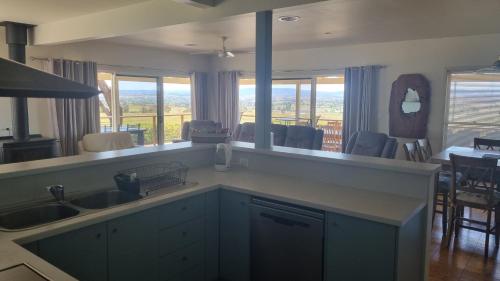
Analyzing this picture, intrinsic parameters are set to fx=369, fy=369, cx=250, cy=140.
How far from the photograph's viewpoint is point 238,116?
8.15 m

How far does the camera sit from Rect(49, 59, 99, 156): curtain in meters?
5.77

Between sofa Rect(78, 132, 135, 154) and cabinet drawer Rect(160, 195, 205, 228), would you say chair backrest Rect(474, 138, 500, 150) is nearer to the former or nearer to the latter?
cabinet drawer Rect(160, 195, 205, 228)

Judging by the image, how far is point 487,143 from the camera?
4754 millimetres

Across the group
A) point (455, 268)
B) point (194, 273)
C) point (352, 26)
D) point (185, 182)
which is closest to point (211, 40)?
point (352, 26)

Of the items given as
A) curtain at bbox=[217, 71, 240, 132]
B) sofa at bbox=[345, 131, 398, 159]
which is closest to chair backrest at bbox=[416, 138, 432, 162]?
sofa at bbox=[345, 131, 398, 159]

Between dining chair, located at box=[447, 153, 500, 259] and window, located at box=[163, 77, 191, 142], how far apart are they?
5.57 m

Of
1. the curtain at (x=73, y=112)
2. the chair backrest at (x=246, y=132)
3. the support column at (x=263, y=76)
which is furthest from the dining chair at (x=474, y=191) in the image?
the curtain at (x=73, y=112)

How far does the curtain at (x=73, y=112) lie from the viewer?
5.77m

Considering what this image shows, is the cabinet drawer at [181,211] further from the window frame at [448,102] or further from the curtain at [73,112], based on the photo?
the window frame at [448,102]

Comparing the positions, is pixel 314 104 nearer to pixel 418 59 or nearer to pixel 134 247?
pixel 418 59

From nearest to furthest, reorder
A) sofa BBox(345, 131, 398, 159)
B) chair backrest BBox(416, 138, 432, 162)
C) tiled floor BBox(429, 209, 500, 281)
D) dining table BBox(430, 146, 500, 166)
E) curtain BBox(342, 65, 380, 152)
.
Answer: tiled floor BBox(429, 209, 500, 281) < dining table BBox(430, 146, 500, 166) < sofa BBox(345, 131, 398, 159) < chair backrest BBox(416, 138, 432, 162) < curtain BBox(342, 65, 380, 152)

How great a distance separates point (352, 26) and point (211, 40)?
2.23 m

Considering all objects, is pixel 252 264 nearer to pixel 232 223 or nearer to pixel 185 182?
pixel 232 223

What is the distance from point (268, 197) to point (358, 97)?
4.37 m
